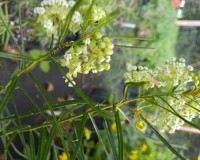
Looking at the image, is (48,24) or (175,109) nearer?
(48,24)

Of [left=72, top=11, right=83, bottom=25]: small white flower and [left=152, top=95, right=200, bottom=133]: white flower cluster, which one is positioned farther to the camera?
[left=152, top=95, right=200, bottom=133]: white flower cluster

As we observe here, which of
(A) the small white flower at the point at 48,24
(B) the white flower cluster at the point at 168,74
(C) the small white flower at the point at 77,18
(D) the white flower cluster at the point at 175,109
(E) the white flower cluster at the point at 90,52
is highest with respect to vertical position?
(C) the small white flower at the point at 77,18

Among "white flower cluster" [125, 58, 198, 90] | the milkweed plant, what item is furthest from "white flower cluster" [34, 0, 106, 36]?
"white flower cluster" [125, 58, 198, 90]

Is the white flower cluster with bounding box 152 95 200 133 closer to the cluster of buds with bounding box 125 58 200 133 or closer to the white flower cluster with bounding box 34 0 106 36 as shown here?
the cluster of buds with bounding box 125 58 200 133

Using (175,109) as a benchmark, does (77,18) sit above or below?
above

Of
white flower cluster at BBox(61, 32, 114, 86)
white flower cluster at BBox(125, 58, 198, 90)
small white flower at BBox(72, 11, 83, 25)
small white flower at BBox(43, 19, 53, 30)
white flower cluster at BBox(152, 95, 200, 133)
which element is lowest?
white flower cluster at BBox(152, 95, 200, 133)

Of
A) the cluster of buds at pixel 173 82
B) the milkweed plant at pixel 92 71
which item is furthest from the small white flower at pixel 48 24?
the cluster of buds at pixel 173 82

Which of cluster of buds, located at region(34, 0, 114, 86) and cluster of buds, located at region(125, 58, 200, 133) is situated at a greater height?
cluster of buds, located at region(34, 0, 114, 86)

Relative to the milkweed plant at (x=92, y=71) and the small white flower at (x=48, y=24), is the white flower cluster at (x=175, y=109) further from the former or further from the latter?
the small white flower at (x=48, y=24)

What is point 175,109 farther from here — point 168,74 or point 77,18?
point 77,18

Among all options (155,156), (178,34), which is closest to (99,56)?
(155,156)

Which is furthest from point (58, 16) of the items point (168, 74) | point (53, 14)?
point (168, 74)
